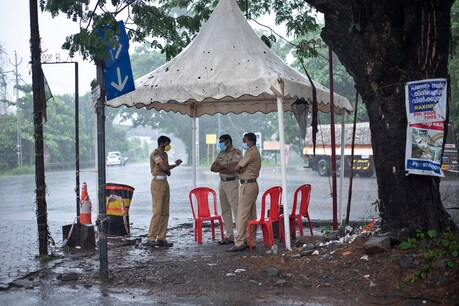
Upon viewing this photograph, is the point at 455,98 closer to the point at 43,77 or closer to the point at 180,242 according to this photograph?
the point at 180,242

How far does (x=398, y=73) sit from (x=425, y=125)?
0.80m

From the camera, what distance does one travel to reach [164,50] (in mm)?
12195

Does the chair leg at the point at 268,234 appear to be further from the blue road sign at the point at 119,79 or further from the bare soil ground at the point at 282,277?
the blue road sign at the point at 119,79

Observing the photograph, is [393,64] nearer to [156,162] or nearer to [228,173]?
[228,173]

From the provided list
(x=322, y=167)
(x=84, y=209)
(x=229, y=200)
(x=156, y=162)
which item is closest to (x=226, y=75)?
(x=156, y=162)

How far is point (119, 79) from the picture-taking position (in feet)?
25.0

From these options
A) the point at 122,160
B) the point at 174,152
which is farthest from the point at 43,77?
the point at 174,152

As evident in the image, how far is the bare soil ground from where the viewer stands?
20.6 feet

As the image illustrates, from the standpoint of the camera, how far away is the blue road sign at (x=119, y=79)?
760 centimetres

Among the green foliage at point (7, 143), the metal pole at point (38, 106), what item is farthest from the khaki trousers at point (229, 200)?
the green foliage at point (7, 143)

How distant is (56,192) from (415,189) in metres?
18.5

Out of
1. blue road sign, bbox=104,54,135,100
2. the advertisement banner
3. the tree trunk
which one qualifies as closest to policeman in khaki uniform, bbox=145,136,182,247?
blue road sign, bbox=104,54,135,100

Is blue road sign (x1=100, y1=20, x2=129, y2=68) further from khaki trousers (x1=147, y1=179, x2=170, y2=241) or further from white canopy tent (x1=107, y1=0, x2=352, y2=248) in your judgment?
khaki trousers (x1=147, y1=179, x2=170, y2=241)

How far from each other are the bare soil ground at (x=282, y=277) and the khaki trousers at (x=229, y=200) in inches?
47.4
